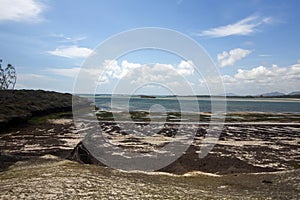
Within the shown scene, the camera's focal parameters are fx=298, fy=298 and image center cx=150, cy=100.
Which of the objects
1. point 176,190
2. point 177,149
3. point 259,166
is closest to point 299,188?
point 176,190

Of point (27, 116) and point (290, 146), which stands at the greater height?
point (27, 116)

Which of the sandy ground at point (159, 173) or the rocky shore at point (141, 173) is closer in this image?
A: the sandy ground at point (159, 173)

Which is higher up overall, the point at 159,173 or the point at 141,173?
the point at 141,173

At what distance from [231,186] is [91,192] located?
37.9 ft

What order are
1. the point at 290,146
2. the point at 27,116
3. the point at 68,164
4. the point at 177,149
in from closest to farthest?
the point at 68,164 < the point at 177,149 < the point at 290,146 < the point at 27,116

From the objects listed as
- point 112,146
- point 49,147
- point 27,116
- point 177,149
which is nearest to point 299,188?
point 177,149

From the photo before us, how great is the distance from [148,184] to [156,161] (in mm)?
16657

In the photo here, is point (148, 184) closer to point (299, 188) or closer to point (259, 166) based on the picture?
point (299, 188)

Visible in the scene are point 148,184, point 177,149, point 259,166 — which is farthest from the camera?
point 177,149

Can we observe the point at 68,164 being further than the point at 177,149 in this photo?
No

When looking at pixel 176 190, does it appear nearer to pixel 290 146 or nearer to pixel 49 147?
pixel 49 147

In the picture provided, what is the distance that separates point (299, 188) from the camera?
2164cm

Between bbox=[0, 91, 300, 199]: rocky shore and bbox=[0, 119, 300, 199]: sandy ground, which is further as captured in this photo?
bbox=[0, 91, 300, 199]: rocky shore

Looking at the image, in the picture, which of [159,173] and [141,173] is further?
[159,173]
